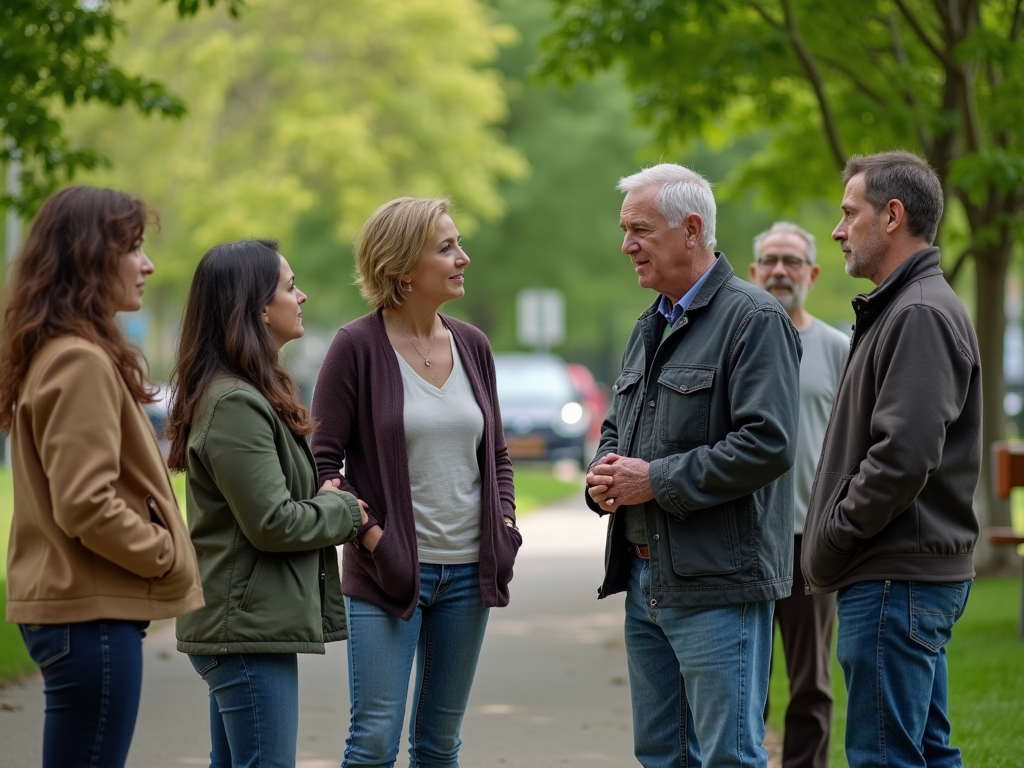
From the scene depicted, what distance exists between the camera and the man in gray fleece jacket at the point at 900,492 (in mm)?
3777

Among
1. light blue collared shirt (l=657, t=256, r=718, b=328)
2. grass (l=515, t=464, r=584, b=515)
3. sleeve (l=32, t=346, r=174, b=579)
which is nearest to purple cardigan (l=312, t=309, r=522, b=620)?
light blue collared shirt (l=657, t=256, r=718, b=328)

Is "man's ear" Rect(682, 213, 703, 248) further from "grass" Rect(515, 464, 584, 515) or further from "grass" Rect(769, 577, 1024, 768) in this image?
"grass" Rect(515, 464, 584, 515)

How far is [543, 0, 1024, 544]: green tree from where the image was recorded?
1006 centimetres

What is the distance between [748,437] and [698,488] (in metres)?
0.20

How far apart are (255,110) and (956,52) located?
2148cm

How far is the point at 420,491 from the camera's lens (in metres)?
4.36

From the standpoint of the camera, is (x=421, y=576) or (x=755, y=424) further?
(x=421, y=576)

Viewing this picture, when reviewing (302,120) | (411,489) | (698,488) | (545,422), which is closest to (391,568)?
(411,489)

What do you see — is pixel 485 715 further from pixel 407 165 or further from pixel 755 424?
pixel 407 165

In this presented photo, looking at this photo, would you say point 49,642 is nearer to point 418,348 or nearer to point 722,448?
point 418,348

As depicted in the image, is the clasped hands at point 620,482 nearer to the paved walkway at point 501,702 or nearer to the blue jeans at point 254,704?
the blue jeans at point 254,704

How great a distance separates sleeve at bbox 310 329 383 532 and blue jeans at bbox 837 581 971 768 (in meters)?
1.58

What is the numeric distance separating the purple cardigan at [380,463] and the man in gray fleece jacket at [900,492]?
101cm

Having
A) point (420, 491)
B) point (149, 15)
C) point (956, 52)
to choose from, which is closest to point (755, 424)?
point (420, 491)
